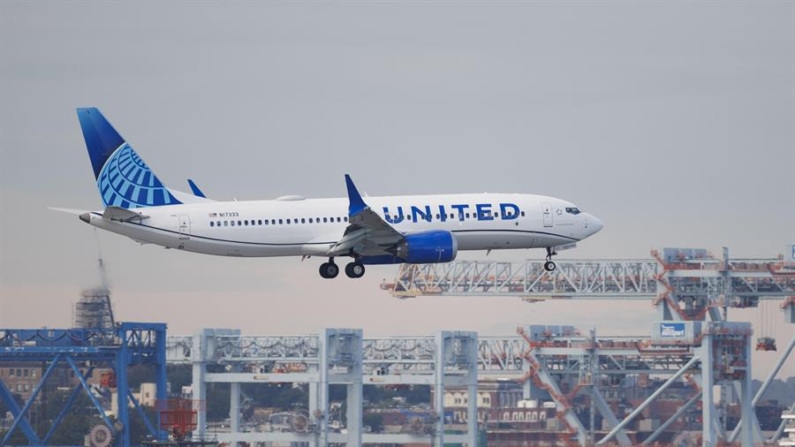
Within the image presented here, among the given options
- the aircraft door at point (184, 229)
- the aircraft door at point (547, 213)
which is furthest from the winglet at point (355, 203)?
the aircraft door at point (547, 213)

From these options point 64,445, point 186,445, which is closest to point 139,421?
point 64,445

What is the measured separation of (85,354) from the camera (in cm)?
18800

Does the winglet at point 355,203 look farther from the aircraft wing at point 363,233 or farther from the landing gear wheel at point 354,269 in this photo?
the landing gear wheel at point 354,269

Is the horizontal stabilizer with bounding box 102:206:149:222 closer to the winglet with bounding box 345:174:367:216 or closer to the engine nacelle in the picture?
the winglet with bounding box 345:174:367:216

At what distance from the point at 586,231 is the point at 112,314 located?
248 feet

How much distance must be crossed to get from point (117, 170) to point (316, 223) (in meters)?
12.6

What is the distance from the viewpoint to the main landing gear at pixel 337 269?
10869 cm

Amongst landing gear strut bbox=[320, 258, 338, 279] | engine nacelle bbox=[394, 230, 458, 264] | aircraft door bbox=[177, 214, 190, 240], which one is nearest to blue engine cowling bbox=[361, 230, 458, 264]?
engine nacelle bbox=[394, 230, 458, 264]

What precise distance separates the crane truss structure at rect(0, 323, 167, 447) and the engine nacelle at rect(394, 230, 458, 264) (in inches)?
3214

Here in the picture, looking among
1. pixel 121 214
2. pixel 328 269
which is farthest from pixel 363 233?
pixel 121 214

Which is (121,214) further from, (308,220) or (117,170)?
(308,220)

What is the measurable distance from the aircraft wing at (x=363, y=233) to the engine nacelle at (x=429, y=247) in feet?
2.74

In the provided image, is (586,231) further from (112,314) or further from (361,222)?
(112,314)

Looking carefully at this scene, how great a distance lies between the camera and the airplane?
105m
